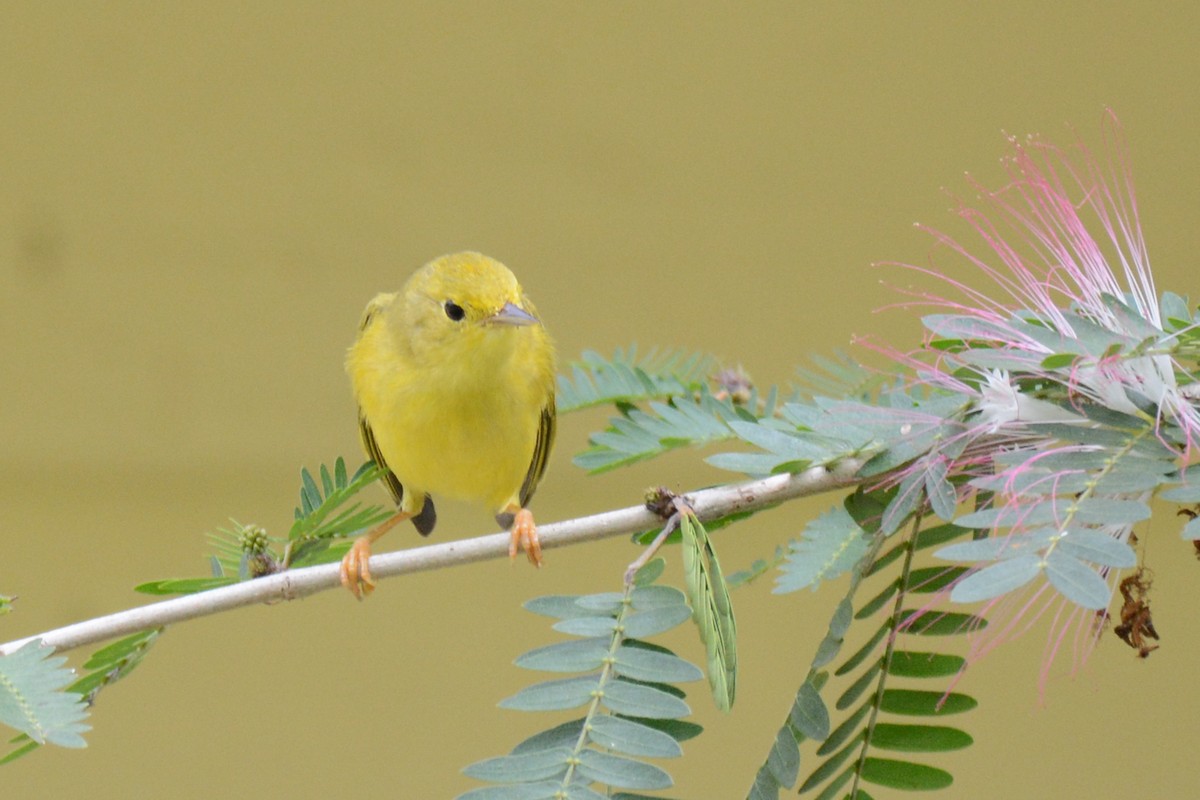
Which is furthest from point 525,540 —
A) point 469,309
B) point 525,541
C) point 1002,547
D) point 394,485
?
point 394,485

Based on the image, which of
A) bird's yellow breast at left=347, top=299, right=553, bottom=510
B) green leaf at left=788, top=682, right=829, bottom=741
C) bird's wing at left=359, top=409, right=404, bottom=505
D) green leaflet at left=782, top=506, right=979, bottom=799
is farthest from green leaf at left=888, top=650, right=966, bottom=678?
bird's wing at left=359, top=409, right=404, bottom=505

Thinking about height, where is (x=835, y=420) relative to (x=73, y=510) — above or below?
below

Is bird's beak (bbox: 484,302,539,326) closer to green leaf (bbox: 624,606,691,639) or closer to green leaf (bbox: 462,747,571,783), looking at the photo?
green leaf (bbox: 624,606,691,639)

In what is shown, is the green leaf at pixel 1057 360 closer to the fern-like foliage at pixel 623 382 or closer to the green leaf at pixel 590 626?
the green leaf at pixel 590 626

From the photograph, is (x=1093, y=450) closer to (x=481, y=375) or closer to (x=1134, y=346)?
(x=1134, y=346)

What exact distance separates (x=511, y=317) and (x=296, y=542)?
66 cm

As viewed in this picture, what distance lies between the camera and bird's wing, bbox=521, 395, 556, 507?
2.12 m

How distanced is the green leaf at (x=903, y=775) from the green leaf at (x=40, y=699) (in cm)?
64

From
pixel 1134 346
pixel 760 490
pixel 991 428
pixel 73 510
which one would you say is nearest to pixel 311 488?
pixel 760 490

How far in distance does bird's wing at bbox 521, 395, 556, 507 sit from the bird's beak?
0.19 meters

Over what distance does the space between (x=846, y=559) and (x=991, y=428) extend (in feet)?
0.54

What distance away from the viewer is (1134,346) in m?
0.94

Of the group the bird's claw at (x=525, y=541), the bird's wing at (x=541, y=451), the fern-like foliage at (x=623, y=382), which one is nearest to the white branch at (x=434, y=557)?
the bird's claw at (x=525, y=541)

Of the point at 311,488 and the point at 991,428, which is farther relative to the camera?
the point at 311,488
